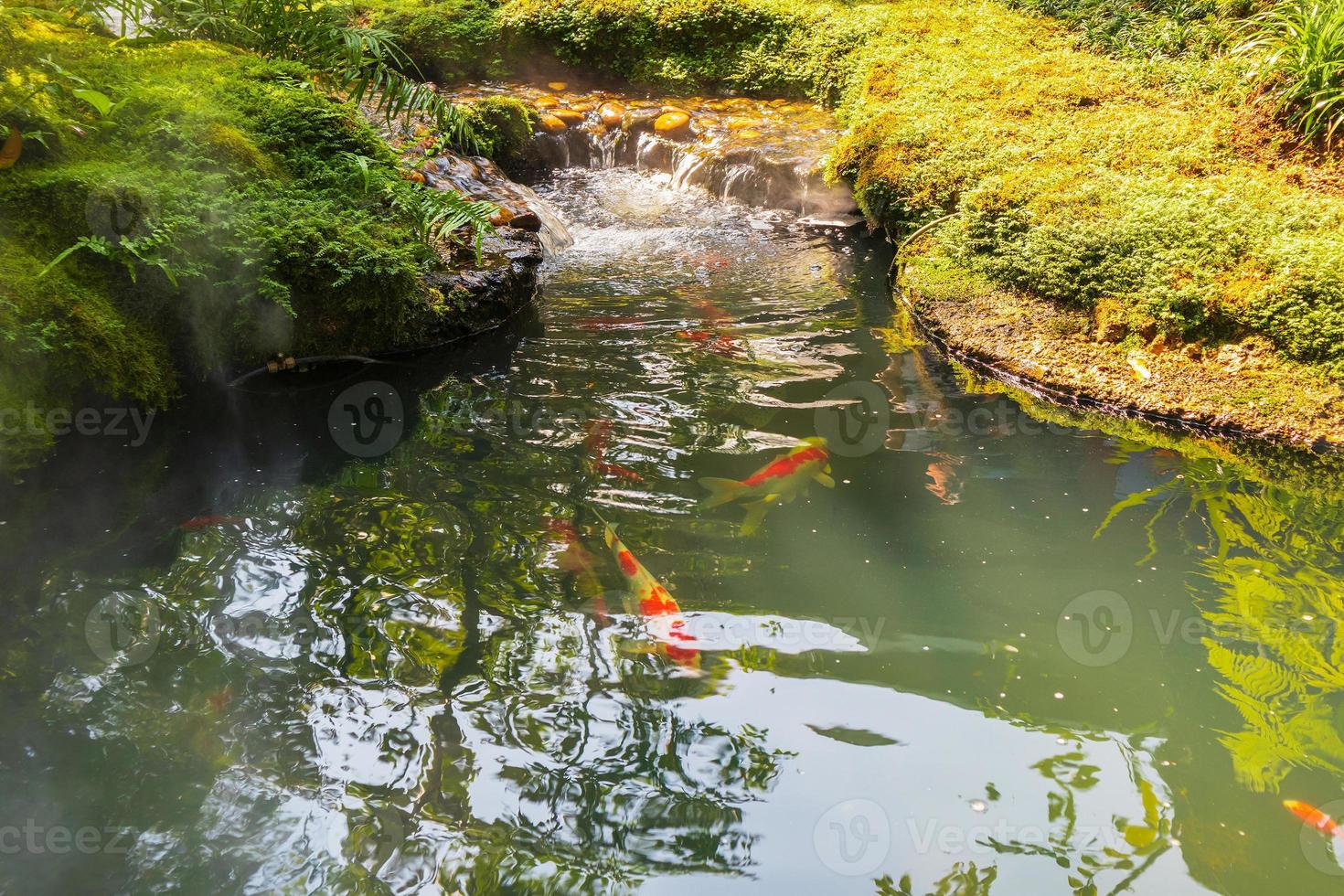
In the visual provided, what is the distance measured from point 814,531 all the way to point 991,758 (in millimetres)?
1453

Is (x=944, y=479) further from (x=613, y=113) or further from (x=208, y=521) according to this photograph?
(x=613, y=113)

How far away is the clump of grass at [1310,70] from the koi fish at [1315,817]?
6190 millimetres

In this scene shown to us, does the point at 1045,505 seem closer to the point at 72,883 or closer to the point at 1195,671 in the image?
the point at 1195,671

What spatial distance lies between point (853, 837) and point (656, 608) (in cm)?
126

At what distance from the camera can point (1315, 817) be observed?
2572 millimetres

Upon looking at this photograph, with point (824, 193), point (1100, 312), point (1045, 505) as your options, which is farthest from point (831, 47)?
point (1045, 505)

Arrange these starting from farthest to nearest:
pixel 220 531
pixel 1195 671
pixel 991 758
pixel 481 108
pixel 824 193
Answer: pixel 481 108 → pixel 824 193 → pixel 220 531 → pixel 1195 671 → pixel 991 758

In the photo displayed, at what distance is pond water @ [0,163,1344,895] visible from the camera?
8.26 ft

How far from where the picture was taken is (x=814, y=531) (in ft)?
13.3

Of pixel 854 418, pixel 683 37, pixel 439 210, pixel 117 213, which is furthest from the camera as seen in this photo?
pixel 683 37

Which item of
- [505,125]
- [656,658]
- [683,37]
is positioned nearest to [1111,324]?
[656,658]

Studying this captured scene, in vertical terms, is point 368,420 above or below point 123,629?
above

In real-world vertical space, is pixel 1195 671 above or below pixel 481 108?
below

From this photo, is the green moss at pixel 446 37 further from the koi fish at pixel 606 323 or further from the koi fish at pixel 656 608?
the koi fish at pixel 656 608
